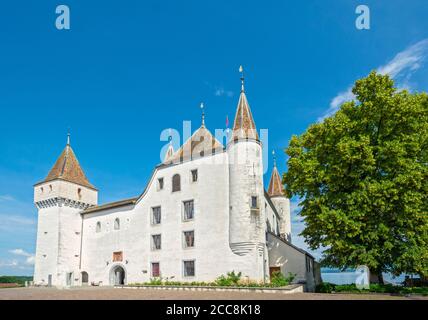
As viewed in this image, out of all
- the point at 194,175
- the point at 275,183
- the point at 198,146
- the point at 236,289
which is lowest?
the point at 236,289

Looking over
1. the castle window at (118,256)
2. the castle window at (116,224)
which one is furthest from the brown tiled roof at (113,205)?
the castle window at (118,256)

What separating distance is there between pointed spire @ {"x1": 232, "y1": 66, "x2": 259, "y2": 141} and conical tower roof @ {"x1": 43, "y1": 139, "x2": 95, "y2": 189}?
20977mm

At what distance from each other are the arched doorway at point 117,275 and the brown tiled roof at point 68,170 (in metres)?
11.0

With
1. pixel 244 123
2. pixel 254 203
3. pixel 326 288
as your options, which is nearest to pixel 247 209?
pixel 254 203

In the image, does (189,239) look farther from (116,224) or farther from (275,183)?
(275,183)

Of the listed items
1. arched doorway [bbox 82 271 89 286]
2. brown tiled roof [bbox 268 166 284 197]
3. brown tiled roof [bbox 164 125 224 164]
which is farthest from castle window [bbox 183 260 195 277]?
brown tiled roof [bbox 268 166 284 197]

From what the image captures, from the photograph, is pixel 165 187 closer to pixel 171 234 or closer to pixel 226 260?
pixel 171 234

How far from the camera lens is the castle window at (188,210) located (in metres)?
32.8

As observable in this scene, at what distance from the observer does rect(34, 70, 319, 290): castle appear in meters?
29.9

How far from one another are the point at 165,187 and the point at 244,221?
30.9 ft

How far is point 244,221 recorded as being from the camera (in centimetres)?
2920

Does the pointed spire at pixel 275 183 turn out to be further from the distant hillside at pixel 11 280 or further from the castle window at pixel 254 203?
the distant hillside at pixel 11 280

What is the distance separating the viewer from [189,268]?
32.0m

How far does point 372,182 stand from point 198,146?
17.5 metres
